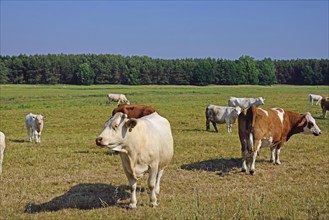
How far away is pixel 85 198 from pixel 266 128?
6.21m

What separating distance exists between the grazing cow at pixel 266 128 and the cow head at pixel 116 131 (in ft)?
17.6

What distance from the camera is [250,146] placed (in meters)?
12.0

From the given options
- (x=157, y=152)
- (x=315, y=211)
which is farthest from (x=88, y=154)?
(x=315, y=211)

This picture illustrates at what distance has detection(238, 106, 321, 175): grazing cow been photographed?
12117mm

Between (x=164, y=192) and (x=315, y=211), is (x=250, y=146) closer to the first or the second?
(x=164, y=192)

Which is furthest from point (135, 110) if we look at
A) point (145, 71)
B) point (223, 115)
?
point (145, 71)

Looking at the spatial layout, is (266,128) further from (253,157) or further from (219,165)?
(219,165)

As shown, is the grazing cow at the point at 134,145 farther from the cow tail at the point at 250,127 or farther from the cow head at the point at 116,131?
the cow tail at the point at 250,127

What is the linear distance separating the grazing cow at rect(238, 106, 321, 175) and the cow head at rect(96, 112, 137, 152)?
5361mm

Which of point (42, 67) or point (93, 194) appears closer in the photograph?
point (93, 194)

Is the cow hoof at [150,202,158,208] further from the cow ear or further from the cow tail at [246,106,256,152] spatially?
the cow tail at [246,106,256,152]

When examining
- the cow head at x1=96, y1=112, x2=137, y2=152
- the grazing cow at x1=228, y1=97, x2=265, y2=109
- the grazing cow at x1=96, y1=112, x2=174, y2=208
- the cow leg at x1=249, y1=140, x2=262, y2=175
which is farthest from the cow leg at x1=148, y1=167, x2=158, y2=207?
the grazing cow at x1=228, y1=97, x2=265, y2=109

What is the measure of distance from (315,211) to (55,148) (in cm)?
1160

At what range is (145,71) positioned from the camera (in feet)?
405
